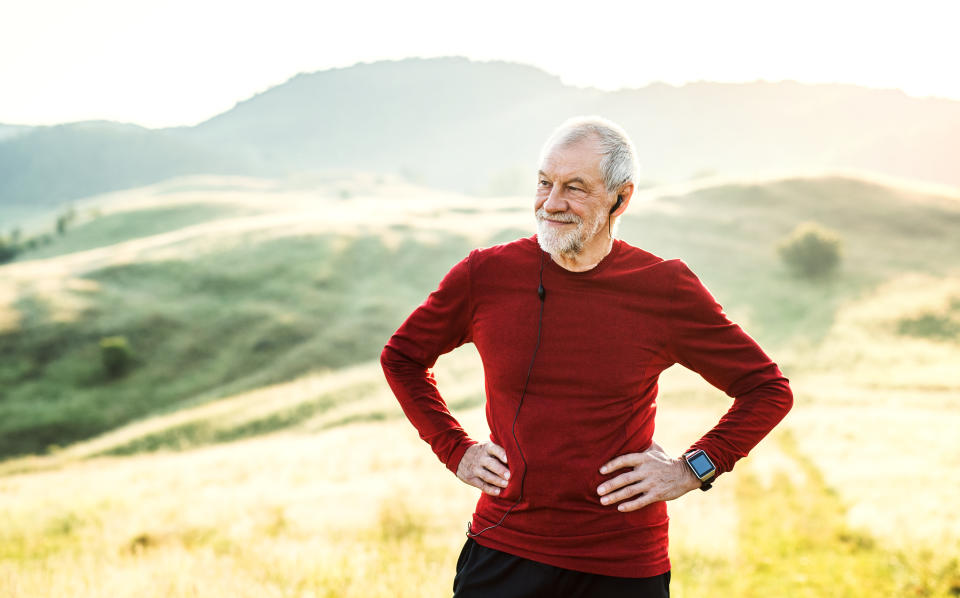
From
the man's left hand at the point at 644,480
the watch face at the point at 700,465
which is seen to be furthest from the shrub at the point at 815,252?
the man's left hand at the point at 644,480

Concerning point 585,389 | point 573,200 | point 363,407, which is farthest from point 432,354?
point 363,407

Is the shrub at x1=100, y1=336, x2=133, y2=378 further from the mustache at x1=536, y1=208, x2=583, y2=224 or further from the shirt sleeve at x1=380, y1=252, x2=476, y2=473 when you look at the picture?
the mustache at x1=536, y1=208, x2=583, y2=224

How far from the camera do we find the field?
703 cm

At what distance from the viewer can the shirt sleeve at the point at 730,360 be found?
9.51 feet

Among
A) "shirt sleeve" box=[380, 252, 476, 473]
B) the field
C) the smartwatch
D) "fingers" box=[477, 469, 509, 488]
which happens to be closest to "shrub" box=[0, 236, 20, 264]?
the field

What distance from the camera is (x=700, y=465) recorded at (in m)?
2.94

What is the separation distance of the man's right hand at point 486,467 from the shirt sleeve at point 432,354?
2.6 inches

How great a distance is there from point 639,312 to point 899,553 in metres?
7.08

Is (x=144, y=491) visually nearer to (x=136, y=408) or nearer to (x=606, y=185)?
(x=606, y=185)

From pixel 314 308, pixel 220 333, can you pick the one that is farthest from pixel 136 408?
pixel 314 308

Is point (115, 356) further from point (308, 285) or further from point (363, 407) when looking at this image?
point (363, 407)

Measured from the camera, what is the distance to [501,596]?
2807mm

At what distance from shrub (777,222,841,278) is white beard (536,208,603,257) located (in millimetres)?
53488

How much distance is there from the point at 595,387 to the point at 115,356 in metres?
41.9
